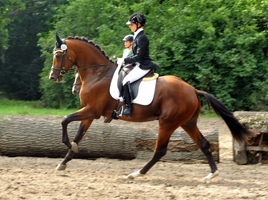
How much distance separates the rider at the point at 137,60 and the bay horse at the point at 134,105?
9.6 inches

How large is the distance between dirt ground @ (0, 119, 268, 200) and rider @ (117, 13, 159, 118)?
1.25 metres

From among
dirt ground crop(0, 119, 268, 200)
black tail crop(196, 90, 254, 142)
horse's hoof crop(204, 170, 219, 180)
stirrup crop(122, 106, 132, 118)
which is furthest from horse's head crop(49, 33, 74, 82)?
horse's hoof crop(204, 170, 219, 180)

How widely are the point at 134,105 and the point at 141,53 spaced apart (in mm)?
922

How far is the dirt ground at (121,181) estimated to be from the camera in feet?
15.6

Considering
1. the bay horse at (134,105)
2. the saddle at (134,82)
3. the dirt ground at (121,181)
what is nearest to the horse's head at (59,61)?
the bay horse at (134,105)

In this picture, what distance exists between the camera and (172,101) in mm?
6098

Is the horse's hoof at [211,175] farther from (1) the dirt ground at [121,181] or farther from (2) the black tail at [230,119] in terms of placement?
(2) the black tail at [230,119]

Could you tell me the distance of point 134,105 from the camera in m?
6.13

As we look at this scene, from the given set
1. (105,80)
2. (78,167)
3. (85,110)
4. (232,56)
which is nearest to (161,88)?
(105,80)

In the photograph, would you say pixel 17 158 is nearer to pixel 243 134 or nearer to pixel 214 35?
pixel 243 134

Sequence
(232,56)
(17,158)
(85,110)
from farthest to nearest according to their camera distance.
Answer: (232,56) → (17,158) → (85,110)

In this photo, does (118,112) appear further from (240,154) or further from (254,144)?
(254,144)

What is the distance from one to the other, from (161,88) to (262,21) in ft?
28.5

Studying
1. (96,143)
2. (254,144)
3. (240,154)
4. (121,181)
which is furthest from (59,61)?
(254,144)
